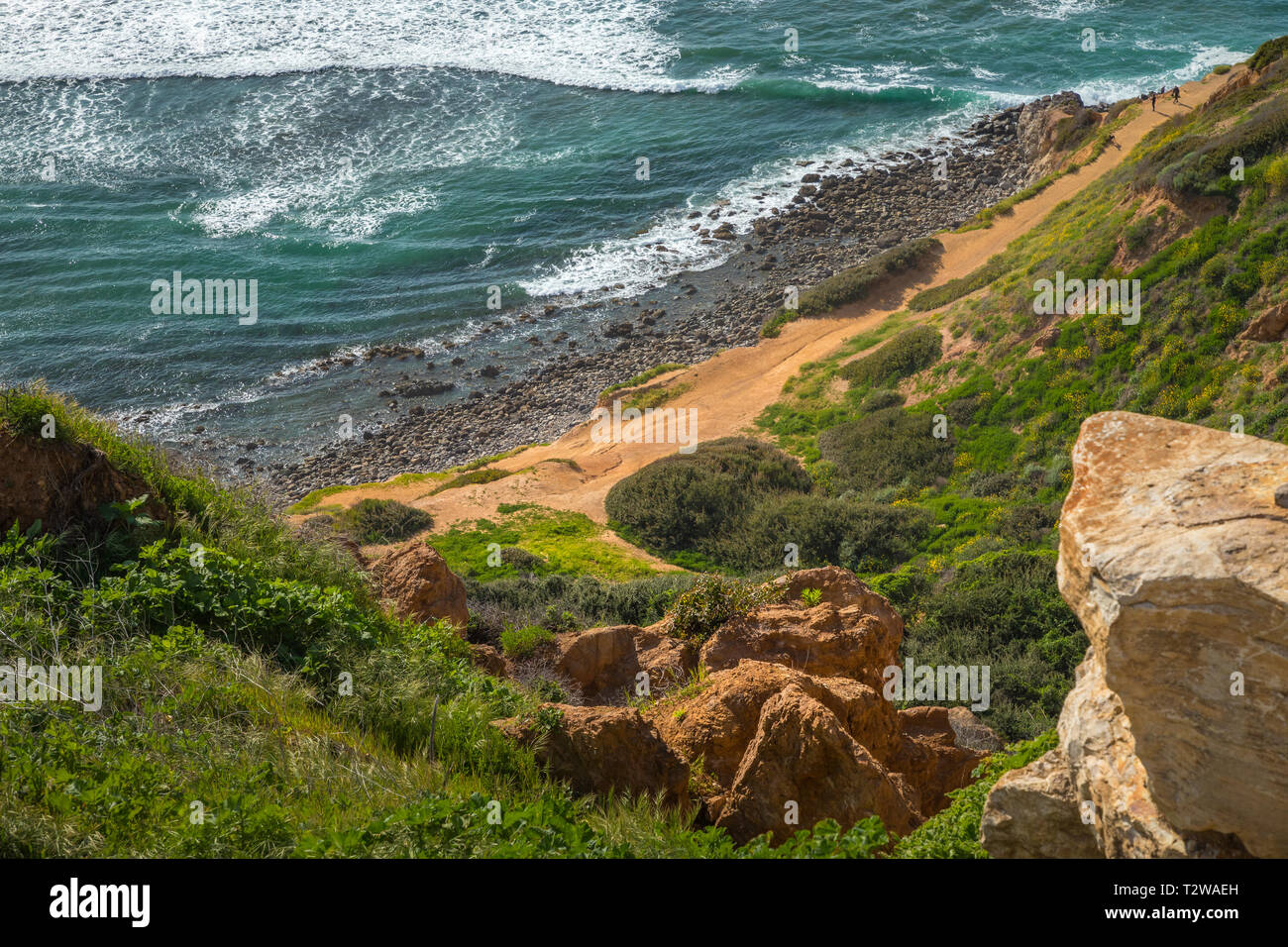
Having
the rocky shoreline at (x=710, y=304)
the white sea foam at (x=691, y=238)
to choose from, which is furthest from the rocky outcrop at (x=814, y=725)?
the white sea foam at (x=691, y=238)

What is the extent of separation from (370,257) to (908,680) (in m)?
39.4

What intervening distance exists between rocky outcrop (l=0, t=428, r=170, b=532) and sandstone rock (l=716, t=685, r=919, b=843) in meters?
7.07

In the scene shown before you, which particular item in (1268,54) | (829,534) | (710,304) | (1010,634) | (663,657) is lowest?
(829,534)

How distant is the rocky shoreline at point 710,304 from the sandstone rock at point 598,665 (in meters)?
21.9

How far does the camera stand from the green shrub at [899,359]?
30562mm

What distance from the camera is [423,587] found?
13.3 metres

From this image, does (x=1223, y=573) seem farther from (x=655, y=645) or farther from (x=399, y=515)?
(x=399, y=515)

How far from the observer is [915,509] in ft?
74.4

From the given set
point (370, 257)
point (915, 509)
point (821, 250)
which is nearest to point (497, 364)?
point (370, 257)

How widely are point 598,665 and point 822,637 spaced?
116 inches

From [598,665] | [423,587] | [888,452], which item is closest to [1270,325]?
[888,452]

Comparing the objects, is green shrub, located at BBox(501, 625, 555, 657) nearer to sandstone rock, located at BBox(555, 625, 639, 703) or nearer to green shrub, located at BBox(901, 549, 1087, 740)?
sandstone rock, located at BBox(555, 625, 639, 703)

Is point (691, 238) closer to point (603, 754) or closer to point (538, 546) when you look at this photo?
point (538, 546)

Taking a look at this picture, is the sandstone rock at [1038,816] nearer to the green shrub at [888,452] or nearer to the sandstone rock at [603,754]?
the sandstone rock at [603,754]
